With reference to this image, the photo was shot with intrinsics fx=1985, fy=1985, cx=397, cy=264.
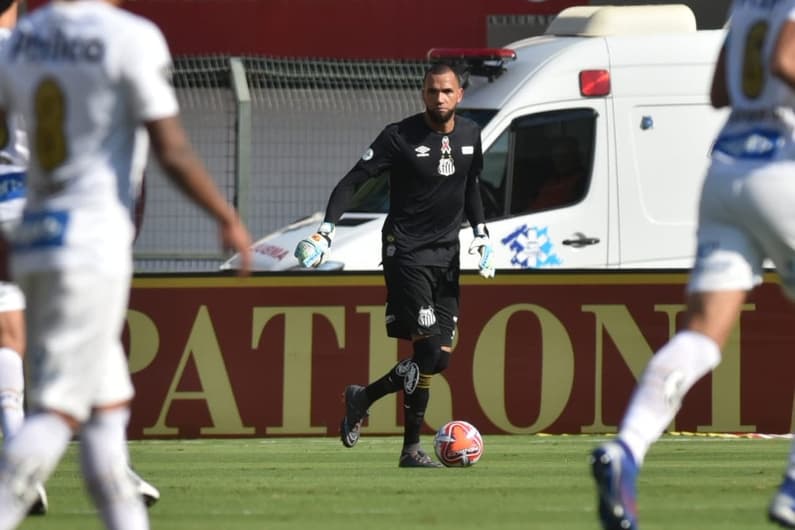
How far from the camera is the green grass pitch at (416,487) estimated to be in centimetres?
764

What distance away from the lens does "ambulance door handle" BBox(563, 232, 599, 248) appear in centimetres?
1448

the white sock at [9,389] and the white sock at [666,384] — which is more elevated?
the white sock at [666,384]

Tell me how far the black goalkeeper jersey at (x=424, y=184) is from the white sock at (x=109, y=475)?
5780 mm

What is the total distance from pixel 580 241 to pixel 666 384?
8388mm

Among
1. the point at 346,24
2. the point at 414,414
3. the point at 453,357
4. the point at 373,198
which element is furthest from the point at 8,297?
the point at 346,24

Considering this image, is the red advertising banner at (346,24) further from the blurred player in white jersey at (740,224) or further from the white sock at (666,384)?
the white sock at (666,384)

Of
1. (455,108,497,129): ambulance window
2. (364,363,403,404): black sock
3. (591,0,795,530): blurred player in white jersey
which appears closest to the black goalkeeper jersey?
(364,363,403,404): black sock

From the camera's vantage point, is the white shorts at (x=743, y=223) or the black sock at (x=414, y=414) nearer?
the white shorts at (x=743, y=223)

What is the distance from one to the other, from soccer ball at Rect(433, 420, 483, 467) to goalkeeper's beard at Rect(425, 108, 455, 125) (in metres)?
1.79

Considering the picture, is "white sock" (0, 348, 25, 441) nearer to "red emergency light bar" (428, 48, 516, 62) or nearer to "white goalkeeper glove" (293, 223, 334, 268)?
"white goalkeeper glove" (293, 223, 334, 268)

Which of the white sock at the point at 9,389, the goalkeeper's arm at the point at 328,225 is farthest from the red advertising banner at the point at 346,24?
the white sock at the point at 9,389

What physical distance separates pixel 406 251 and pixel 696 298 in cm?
501

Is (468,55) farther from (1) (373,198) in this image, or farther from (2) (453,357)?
(2) (453,357)

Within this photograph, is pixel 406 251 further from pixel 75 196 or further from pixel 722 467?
pixel 75 196
